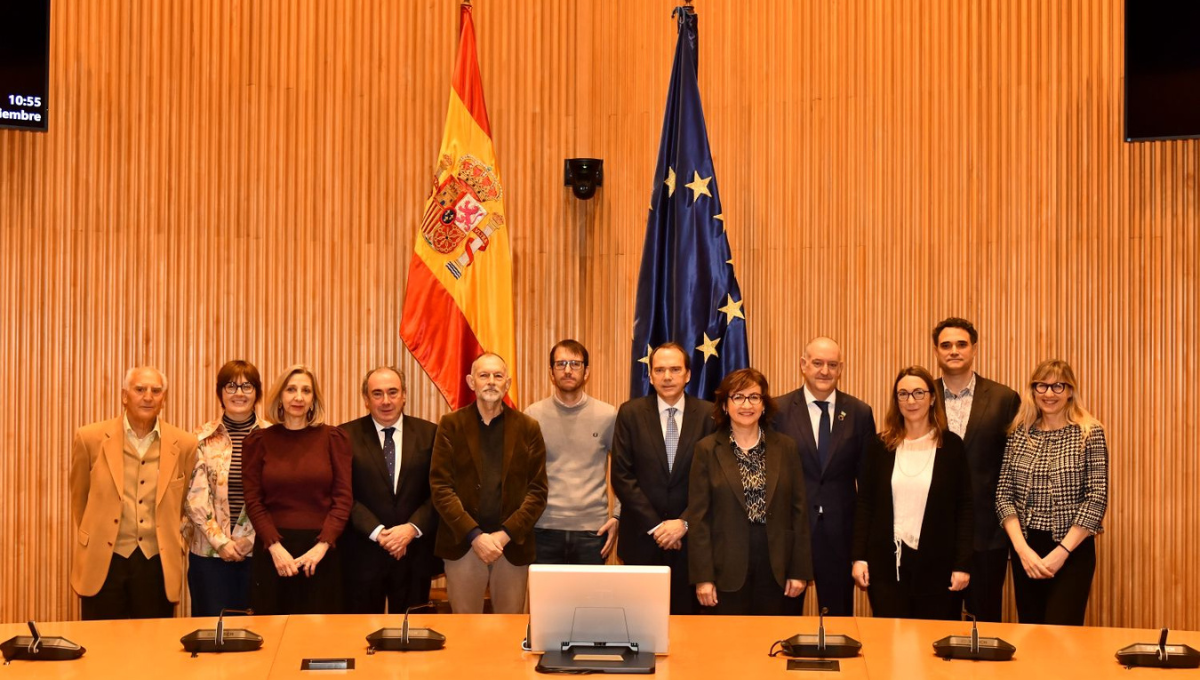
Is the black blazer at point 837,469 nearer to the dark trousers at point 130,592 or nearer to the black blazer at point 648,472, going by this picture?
the black blazer at point 648,472

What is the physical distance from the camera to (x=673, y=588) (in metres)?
4.56

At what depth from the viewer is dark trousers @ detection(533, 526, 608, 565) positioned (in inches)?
187

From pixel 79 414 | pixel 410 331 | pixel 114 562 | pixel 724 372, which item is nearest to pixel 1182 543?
pixel 724 372

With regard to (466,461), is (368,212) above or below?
above

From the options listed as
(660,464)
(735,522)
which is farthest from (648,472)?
(735,522)

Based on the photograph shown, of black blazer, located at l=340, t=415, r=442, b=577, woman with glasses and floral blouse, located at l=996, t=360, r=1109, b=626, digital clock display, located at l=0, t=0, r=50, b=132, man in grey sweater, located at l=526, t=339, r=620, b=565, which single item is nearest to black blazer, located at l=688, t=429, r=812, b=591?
man in grey sweater, located at l=526, t=339, r=620, b=565

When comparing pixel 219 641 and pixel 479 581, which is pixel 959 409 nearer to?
pixel 479 581

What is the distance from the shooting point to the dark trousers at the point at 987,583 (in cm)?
451

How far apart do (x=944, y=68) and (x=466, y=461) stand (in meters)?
3.08

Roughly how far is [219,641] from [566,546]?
1.82 metres

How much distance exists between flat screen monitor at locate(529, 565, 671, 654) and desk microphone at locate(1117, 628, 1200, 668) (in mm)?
1252

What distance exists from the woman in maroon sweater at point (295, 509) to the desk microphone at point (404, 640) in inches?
48.5

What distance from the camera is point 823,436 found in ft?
15.4

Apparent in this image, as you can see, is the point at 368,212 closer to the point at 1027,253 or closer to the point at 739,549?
the point at 739,549
